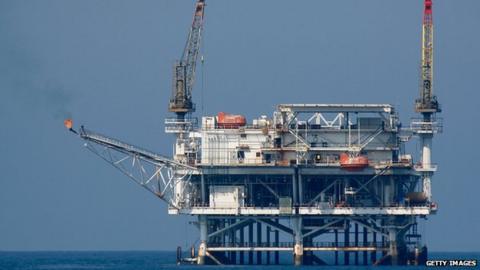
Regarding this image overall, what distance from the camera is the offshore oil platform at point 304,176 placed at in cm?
13438

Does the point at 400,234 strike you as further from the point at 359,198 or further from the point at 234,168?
the point at 234,168

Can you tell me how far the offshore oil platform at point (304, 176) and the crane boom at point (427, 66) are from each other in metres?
0.20

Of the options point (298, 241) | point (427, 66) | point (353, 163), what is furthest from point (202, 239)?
point (427, 66)

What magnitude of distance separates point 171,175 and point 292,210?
33.4 ft

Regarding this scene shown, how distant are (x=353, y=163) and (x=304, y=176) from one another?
16.6 ft

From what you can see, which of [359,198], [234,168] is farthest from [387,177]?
[234,168]

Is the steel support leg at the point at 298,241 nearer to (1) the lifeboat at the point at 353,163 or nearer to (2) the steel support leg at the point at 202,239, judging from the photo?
(1) the lifeboat at the point at 353,163

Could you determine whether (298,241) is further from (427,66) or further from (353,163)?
(427,66)

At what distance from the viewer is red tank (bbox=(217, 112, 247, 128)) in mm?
137125

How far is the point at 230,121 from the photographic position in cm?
13725

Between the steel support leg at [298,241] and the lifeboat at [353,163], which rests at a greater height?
the lifeboat at [353,163]

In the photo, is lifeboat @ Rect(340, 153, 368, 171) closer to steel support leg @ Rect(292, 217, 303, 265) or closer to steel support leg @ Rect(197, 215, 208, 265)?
steel support leg @ Rect(292, 217, 303, 265)

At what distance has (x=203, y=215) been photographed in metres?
137

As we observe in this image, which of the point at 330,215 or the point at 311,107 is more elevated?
the point at 311,107
